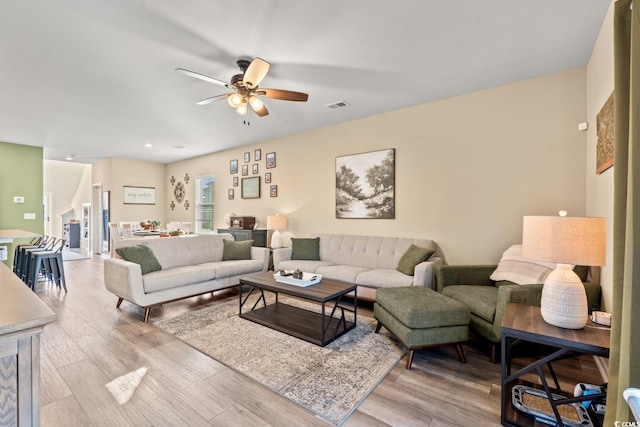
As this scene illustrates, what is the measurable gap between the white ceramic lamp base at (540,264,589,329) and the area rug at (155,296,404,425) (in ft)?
3.99

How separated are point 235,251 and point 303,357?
2533 mm

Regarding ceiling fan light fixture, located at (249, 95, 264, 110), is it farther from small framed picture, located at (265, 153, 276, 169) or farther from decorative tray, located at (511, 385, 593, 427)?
decorative tray, located at (511, 385, 593, 427)

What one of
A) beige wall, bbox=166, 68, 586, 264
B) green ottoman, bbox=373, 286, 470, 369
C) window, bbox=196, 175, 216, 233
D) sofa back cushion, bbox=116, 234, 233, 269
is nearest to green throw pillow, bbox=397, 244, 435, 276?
beige wall, bbox=166, 68, 586, 264

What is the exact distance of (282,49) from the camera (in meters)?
2.55

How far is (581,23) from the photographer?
2.23m

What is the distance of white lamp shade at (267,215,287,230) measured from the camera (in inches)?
203

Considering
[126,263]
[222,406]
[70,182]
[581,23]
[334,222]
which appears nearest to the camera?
[222,406]

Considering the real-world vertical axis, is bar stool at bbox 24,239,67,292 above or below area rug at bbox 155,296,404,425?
above

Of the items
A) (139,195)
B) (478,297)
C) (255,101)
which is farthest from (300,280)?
(139,195)

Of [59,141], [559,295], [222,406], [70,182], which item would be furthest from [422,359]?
[70,182]

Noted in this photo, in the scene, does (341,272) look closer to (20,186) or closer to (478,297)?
(478,297)

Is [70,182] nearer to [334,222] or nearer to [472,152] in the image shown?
[334,222]

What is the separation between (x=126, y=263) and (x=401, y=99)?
4032mm

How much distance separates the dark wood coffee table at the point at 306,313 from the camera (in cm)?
269
